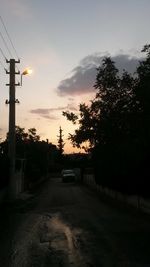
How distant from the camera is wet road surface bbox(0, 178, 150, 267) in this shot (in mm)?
11711

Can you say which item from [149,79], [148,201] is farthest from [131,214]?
[149,79]

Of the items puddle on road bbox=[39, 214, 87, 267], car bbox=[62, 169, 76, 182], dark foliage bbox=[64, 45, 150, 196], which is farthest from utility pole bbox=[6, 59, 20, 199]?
car bbox=[62, 169, 76, 182]

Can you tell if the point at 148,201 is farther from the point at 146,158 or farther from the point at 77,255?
the point at 77,255

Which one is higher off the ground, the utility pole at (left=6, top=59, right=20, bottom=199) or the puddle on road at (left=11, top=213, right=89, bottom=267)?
the utility pole at (left=6, top=59, right=20, bottom=199)

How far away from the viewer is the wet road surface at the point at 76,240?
461 inches

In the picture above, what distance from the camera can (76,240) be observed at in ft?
49.4

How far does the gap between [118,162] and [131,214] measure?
292 inches

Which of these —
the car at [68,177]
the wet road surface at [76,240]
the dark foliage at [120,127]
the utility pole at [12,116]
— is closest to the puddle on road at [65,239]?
the wet road surface at [76,240]

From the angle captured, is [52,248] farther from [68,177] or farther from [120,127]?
[68,177]

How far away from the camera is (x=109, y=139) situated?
3603 centimetres

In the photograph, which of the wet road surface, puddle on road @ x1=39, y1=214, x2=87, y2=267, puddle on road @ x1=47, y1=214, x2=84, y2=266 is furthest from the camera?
puddle on road @ x1=47, y1=214, x2=84, y2=266

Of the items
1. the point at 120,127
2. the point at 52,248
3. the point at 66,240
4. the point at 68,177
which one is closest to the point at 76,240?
the point at 66,240

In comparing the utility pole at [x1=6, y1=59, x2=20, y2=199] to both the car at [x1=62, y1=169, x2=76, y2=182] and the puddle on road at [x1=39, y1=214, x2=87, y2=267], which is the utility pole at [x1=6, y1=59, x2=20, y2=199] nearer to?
the puddle on road at [x1=39, y1=214, x2=87, y2=267]

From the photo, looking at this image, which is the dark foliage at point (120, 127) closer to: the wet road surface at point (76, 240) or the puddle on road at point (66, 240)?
the wet road surface at point (76, 240)
